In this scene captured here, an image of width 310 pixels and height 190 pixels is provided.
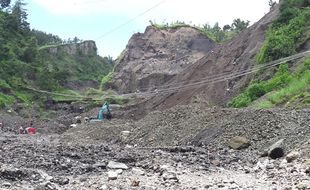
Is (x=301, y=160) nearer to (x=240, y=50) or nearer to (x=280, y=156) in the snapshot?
(x=280, y=156)

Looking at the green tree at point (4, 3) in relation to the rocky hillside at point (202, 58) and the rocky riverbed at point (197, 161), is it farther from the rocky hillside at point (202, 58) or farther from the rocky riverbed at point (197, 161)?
the rocky riverbed at point (197, 161)

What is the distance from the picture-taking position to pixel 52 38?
4446 inches

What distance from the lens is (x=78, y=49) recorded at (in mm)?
103250

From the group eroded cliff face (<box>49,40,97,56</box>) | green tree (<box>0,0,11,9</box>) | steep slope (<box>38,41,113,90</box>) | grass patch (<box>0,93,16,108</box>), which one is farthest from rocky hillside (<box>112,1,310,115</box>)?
green tree (<box>0,0,11,9</box>)

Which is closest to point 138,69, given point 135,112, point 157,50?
point 157,50

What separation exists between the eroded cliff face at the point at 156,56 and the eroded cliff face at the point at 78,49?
20813 millimetres

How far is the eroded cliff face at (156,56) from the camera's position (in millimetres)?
69188

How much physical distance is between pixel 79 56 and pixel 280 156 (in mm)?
91961

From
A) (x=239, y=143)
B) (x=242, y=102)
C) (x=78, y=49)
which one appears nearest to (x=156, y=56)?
(x=78, y=49)

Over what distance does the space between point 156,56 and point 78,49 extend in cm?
3367

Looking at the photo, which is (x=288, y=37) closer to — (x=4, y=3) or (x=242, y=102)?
(x=242, y=102)

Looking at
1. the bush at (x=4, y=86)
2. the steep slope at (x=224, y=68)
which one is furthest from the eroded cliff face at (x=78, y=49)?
the steep slope at (x=224, y=68)

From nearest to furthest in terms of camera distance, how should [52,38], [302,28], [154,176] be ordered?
Result: [154,176] < [302,28] < [52,38]

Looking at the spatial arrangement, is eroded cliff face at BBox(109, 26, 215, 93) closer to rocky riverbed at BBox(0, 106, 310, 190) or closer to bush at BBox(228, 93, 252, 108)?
bush at BBox(228, 93, 252, 108)
